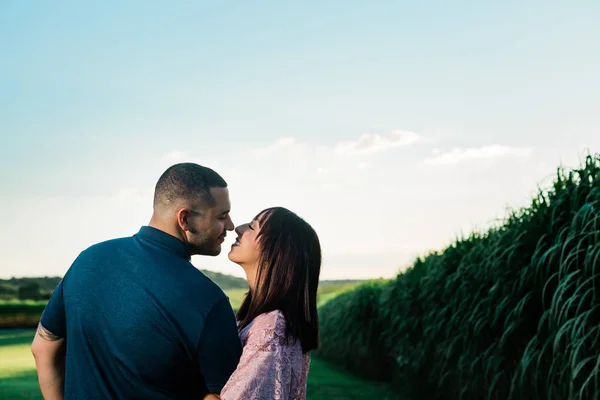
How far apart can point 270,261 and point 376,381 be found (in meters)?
7.75

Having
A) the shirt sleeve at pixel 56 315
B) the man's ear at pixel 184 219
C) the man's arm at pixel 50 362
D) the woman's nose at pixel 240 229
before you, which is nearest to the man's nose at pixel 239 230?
the woman's nose at pixel 240 229

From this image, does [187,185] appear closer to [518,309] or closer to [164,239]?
[164,239]

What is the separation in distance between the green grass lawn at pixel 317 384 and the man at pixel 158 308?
6.39m

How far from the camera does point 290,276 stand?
2.31m

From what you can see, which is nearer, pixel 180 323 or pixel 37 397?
pixel 180 323

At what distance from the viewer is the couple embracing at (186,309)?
2.11 metres

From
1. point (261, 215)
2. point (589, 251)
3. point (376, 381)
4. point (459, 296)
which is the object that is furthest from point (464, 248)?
point (261, 215)

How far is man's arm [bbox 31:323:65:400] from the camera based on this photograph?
98.5 inches

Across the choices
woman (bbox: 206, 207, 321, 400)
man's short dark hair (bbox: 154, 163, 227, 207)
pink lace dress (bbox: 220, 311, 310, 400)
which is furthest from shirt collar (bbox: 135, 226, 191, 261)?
pink lace dress (bbox: 220, 311, 310, 400)

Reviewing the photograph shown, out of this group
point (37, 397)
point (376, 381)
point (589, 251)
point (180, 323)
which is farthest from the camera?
point (376, 381)

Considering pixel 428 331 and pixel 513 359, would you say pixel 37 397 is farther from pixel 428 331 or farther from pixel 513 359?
pixel 513 359

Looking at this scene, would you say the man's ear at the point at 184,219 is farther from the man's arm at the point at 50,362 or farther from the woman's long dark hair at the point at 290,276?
the man's arm at the point at 50,362

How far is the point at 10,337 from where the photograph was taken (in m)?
16.5

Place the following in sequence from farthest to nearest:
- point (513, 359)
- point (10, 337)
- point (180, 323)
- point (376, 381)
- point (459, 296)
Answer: point (10, 337), point (376, 381), point (459, 296), point (513, 359), point (180, 323)
